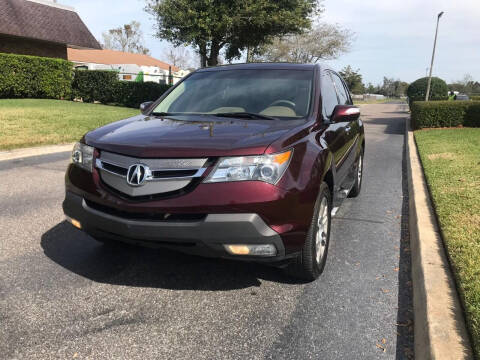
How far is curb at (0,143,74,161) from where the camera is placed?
8.76 m

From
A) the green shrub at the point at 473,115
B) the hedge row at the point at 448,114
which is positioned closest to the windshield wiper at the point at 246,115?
the hedge row at the point at 448,114

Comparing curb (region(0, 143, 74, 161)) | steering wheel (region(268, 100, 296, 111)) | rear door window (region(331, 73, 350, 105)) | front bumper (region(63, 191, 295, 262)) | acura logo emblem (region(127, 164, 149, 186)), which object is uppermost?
rear door window (region(331, 73, 350, 105))

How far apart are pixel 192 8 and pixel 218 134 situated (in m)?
20.4

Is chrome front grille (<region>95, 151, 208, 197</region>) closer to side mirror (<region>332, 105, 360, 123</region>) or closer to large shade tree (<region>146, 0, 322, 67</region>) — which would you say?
side mirror (<region>332, 105, 360, 123</region>)

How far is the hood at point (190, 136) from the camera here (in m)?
2.79

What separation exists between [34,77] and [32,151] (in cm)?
1294

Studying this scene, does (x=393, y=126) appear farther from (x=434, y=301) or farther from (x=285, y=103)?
(x=434, y=301)

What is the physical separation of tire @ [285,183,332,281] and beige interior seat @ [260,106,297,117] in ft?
2.45

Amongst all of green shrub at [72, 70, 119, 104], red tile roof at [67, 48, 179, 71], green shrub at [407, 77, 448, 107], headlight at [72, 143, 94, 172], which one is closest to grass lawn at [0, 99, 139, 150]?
green shrub at [72, 70, 119, 104]

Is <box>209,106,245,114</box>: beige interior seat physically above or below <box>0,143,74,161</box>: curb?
above

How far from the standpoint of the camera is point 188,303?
3072mm

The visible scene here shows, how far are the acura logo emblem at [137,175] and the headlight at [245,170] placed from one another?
0.44 m

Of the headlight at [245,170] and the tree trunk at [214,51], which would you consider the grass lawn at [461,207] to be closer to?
the headlight at [245,170]

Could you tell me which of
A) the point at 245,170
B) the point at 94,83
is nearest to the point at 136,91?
the point at 94,83
